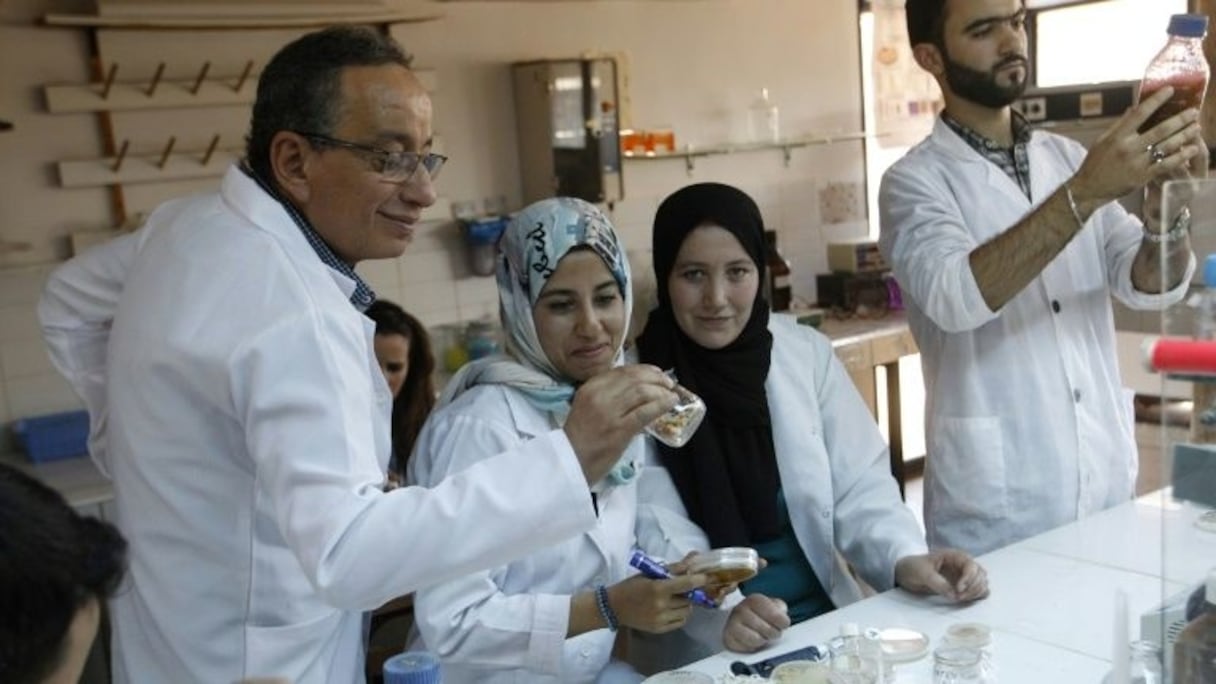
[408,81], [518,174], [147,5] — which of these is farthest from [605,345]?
[518,174]

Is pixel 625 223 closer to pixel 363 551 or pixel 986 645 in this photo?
pixel 986 645

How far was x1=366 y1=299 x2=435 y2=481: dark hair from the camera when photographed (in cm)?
322

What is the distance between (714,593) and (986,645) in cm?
39

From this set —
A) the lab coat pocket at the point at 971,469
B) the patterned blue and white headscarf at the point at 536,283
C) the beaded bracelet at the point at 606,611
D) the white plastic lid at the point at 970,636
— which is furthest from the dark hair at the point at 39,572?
the lab coat pocket at the point at 971,469

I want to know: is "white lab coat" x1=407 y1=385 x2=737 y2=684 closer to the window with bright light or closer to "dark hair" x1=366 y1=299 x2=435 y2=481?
"dark hair" x1=366 y1=299 x2=435 y2=481

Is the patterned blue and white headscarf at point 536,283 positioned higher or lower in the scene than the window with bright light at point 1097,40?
lower

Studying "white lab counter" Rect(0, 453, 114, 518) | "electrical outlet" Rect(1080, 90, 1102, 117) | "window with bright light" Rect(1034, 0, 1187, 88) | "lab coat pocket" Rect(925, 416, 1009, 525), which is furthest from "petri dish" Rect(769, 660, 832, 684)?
"window with bright light" Rect(1034, 0, 1187, 88)

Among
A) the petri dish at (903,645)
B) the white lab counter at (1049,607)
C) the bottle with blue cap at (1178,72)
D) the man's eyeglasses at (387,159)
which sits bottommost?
the white lab counter at (1049,607)

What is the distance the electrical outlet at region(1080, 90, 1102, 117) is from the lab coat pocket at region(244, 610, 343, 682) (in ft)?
12.5

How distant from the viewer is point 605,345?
6.40 ft

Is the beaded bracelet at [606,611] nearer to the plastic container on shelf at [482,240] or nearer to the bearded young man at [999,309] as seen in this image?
the bearded young man at [999,309]

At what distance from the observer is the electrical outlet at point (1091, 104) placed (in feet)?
14.3

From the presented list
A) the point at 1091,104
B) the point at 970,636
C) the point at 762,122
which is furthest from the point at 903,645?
the point at 762,122

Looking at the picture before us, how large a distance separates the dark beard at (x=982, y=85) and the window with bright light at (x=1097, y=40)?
3101 mm
